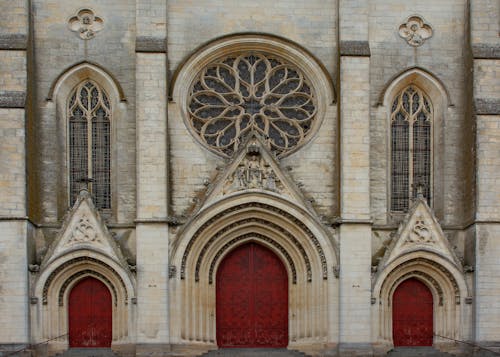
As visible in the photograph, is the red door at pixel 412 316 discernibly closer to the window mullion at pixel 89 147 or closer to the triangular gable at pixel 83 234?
the triangular gable at pixel 83 234

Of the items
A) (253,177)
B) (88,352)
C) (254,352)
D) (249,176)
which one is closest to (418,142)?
(253,177)

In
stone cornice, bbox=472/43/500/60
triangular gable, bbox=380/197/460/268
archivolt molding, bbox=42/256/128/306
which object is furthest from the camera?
stone cornice, bbox=472/43/500/60

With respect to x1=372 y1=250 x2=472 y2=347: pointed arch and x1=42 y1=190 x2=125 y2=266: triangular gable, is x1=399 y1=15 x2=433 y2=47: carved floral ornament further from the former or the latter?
x1=42 y1=190 x2=125 y2=266: triangular gable

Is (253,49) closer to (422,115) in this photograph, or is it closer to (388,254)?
(422,115)

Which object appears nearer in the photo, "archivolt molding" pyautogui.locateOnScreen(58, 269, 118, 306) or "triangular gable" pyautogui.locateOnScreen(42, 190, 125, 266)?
"triangular gable" pyautogui.locateOnScreen(42, 190, 125, 266)

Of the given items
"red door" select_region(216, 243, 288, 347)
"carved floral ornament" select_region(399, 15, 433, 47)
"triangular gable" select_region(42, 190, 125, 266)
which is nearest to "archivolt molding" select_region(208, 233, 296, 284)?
"red door" select_region(216, 243, 288, 347)

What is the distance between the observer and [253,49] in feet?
91.4

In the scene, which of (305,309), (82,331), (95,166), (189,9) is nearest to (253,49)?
(189,9)

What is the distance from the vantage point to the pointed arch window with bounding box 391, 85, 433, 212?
1103 inches

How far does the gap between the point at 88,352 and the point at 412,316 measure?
936 centimetres

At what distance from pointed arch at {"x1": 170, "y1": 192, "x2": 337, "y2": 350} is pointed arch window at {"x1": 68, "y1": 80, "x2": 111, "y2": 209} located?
3048 mm

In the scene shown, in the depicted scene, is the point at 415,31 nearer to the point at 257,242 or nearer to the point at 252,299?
the point at 257,242

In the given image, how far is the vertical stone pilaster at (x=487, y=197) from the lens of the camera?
2655 centimetres

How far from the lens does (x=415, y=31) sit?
27812 mm
